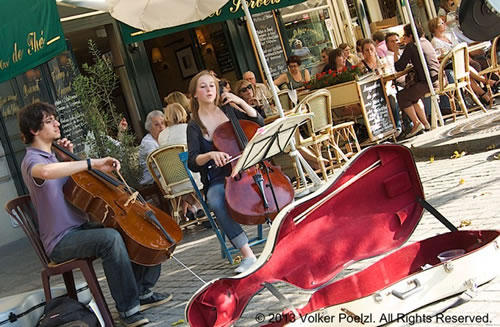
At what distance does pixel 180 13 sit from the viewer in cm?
732

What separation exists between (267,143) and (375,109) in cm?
520

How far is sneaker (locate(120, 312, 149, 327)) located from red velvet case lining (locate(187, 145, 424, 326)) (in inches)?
60.3

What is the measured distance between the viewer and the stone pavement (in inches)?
157

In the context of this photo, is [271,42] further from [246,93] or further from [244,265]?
[244,265]

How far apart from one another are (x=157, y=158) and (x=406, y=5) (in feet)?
13.5

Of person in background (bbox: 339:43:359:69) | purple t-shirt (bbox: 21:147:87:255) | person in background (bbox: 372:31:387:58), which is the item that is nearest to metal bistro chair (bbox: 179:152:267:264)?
purple t-shirt (bbox: 21:147:87:255)

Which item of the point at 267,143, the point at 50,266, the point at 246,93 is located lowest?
the point at 50,266

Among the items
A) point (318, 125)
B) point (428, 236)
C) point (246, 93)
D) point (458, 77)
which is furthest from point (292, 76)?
point (428, 236)

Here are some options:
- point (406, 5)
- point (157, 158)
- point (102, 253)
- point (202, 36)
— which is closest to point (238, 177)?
point (102, 253)

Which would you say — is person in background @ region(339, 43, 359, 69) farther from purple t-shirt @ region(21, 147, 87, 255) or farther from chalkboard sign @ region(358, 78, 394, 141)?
purple t-shirt @ region(21, 147, 87, 255)

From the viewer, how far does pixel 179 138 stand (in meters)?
7.97

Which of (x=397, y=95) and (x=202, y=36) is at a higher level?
(x=202, y=36)

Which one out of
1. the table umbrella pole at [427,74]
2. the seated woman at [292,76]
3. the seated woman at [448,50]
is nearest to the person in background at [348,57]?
the seated woman at [292,76]

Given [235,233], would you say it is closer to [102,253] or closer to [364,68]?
[102,253]
